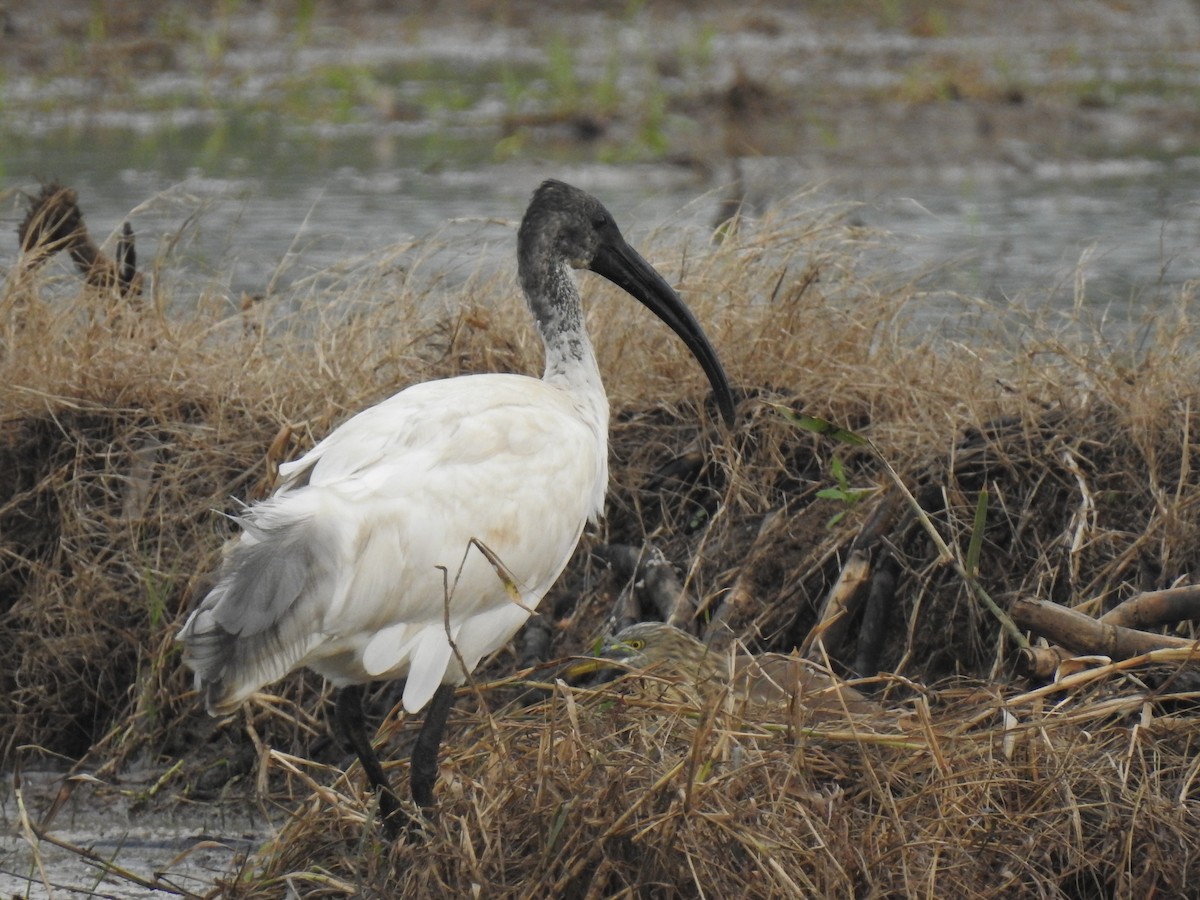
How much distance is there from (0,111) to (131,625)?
10523 mm

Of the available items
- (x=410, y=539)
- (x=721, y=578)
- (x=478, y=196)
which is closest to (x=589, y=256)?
(x=721, y=578)

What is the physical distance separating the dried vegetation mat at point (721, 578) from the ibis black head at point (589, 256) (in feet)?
0.90

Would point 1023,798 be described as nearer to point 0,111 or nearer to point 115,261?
point 115,261

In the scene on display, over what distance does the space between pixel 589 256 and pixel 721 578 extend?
910 mm

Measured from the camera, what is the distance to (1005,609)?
4.54 metres

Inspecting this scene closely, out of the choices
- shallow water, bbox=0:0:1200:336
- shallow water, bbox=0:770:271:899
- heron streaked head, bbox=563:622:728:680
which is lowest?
shallow water, bbox=0:0:1200:336

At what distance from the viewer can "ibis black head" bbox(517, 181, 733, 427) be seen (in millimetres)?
4547

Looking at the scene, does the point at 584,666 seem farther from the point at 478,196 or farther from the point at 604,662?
the point at 478,196

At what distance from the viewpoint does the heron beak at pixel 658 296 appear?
186 inches

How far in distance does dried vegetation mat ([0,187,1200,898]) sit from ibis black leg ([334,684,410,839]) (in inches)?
3.6

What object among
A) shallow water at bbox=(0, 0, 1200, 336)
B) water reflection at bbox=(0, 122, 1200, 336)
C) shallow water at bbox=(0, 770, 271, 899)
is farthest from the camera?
shallow water at bbox=(0, 0, 1200, 336)

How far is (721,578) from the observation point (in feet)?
15.7

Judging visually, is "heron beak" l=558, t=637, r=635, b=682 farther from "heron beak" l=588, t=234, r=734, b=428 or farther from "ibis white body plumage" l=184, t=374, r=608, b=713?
"heron beak" l=588, t=234, r=734, b=428

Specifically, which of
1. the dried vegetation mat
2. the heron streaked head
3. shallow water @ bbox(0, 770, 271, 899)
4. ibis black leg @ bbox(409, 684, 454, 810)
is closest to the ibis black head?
the dried vegetation mat
